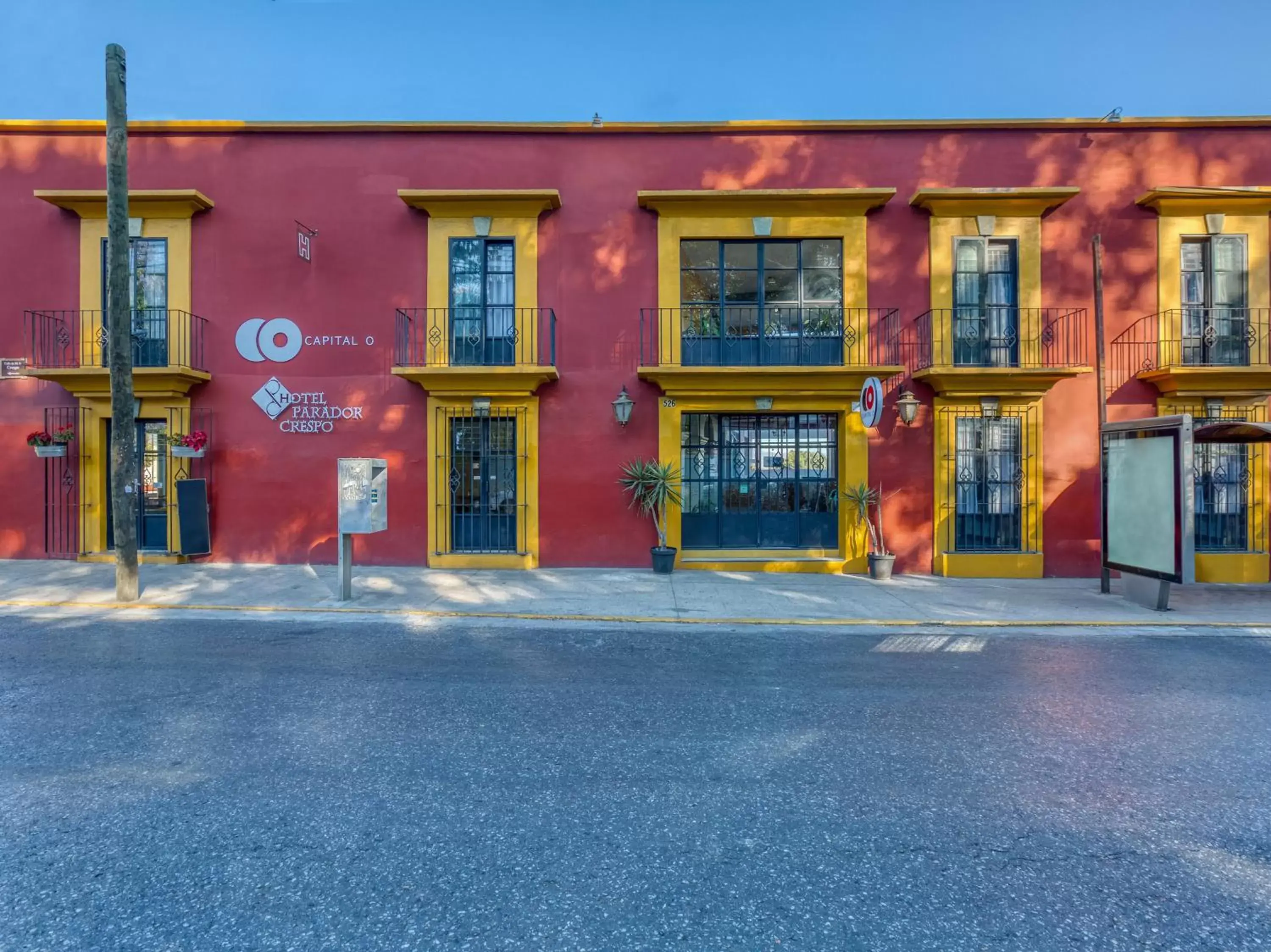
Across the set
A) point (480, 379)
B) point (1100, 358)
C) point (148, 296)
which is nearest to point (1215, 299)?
point (1100, 358)

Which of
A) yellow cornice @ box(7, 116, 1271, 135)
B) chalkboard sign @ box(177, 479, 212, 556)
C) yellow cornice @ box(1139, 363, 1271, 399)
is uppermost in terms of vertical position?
yellow cornice @ box(7, 116, 1271, 135)

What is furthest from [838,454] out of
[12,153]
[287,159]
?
[12,153]

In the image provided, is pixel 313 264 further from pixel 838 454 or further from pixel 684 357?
pixel 838 454

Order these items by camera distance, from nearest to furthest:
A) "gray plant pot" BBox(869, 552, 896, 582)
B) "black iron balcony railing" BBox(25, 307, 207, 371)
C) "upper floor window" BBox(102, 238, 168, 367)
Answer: "gray plant pot" BBox(869, 552, 896, 582)
"black iron balcony railing" BBox(25, 307, 207, 371)
"upper floor window" BBox(102, 238, 168, 367)

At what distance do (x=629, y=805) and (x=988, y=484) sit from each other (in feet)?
35.0

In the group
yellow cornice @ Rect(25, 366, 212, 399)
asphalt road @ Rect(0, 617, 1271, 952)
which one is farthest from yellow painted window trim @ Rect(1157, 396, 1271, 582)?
yellow cornice @ Rect(25, 366, 212, 399)

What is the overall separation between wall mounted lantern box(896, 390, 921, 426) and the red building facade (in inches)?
19.9

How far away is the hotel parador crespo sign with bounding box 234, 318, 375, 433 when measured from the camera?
39.3 feet

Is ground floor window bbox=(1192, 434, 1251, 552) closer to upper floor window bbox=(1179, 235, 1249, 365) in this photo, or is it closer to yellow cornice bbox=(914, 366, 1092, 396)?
upper floor window bbox=(1179, 235, 1249, 365)

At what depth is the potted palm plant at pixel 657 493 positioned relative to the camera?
11.3 metres

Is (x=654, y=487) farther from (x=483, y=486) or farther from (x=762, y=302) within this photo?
(x=762, y=302)

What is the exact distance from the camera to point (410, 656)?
6.46 meters

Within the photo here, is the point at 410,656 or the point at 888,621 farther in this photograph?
the point at 888,621

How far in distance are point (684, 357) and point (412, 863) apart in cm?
1003
